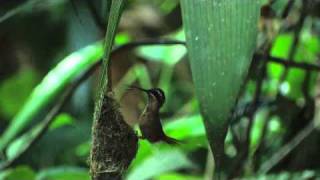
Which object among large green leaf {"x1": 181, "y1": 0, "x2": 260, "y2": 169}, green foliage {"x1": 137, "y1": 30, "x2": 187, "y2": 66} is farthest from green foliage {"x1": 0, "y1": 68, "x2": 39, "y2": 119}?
large green leaf {"x1": 181, "y1": 0, "x2": 260, "y2": 169}

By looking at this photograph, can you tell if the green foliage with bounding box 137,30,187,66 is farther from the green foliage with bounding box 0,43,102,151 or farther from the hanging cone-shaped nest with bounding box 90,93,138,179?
the hanging cone-shaped nest with bounding box 90,93,138,179

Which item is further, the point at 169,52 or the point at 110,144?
the point at 169,52

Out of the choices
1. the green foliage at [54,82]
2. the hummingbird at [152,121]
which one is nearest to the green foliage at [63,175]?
the green foliage at [54,82]

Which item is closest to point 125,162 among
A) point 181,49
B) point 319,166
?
point 319,166

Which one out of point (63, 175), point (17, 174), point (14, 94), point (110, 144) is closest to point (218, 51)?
point (110, 144)

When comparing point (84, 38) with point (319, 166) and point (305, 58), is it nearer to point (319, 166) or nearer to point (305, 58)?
point (305, 58)

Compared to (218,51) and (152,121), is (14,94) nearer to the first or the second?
(152,121)

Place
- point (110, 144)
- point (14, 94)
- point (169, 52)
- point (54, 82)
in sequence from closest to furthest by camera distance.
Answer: point (110, 144) → point (54, 82) → point (169, 52) → point (14, 94)
